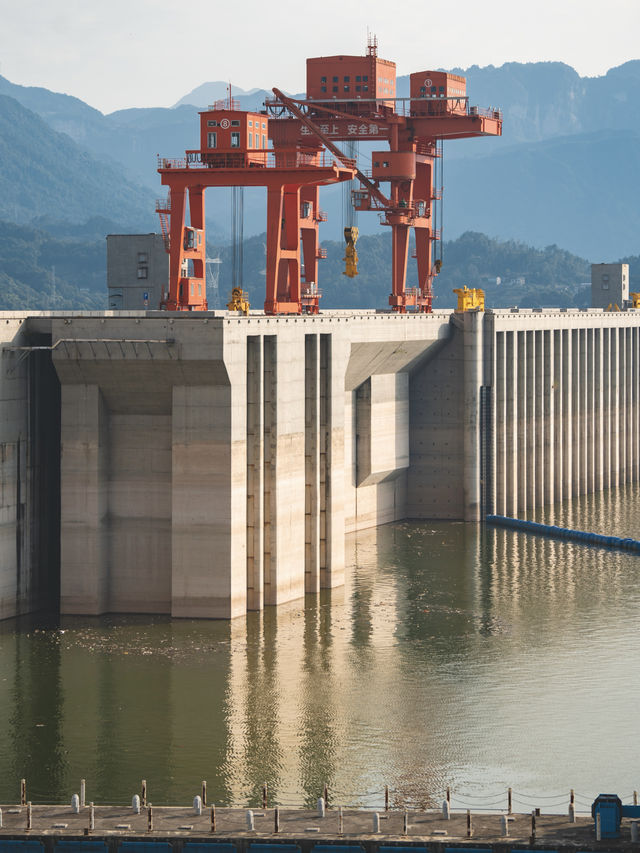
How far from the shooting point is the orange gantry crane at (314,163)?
251 ft

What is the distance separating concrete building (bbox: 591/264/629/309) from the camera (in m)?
133

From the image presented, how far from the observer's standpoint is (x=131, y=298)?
93.4 metres

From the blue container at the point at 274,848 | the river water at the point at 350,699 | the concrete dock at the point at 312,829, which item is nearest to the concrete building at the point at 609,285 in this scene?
the river water at the point at 350,699

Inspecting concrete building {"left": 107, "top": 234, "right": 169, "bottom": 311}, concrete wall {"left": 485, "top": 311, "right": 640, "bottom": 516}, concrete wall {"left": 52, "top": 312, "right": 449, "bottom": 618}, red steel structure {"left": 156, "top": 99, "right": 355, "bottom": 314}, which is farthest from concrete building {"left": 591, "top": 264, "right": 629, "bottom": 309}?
concrete wall {"left": 52, "top": 312, "right": 449, "bottom": 618}

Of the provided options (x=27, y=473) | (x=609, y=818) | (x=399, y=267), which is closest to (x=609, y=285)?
(x=399, y=267)

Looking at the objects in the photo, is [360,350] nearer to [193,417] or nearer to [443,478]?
[443,478]

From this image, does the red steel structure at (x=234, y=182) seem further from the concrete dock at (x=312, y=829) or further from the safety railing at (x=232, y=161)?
the concrete dock at (x=312, y=829)

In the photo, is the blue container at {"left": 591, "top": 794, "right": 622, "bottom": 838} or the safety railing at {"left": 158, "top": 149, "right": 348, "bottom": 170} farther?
the safety railing at {"left": 158, "top": 149, "right": 348, "bottom": 170}

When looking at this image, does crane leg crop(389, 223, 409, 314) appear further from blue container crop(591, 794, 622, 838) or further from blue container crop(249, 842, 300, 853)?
blue container crop(249, 842, 300, 853)

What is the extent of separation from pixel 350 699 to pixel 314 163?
125 ft

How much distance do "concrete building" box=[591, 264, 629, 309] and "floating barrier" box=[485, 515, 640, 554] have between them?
156 feet

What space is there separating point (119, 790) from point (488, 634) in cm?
2156

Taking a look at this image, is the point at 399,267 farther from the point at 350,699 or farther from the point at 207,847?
the point at 207,847

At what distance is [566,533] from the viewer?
83500mm
